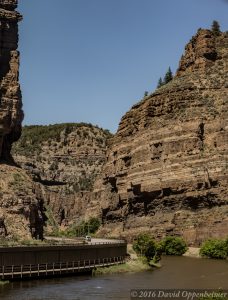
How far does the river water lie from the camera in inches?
1933

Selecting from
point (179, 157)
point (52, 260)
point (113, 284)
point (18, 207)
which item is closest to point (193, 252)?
point (179, 157)

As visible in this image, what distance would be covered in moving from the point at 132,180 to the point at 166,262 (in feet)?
138

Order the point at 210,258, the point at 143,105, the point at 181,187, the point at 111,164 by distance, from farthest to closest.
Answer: the point at 111,164 < the point at 143,105 < the point at 181,187 < the point at 210,258

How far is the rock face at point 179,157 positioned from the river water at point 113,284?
37124 millimetres

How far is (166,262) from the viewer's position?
286ft

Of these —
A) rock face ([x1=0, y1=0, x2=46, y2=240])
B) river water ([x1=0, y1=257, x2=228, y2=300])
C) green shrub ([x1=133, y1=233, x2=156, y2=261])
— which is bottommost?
river water ([x1=0, y1=257, x2=228, y2=300])

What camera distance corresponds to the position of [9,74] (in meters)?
86.9

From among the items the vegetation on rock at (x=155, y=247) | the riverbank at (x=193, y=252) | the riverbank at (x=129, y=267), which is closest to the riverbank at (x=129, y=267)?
the riverbank at (x=129, y=267)

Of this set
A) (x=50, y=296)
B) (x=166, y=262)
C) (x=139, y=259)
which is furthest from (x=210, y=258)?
(x=50, y=296)

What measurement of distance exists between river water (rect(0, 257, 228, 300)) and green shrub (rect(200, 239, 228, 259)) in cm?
1736

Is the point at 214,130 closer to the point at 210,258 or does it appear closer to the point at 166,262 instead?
the point at 210,258

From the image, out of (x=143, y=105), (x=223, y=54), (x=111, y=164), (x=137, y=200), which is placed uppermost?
(x=223, y=54)

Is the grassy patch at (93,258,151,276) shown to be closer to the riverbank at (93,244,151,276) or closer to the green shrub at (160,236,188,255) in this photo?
the riverbank at (93,244,151,276)

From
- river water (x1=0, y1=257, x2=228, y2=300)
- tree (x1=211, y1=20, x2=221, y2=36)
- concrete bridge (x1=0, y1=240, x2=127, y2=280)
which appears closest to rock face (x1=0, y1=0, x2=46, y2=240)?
concrete bridge (x1=0, y1=240, x2=127, y2=280)
